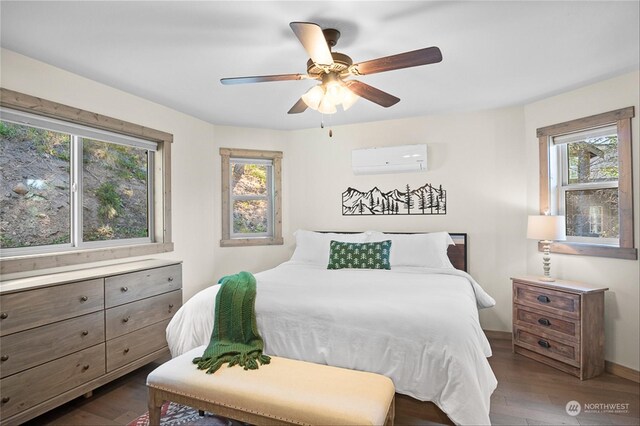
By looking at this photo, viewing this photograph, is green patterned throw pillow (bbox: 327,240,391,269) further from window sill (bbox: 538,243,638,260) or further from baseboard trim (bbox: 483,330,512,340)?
window sill (bbox: 538,243,638,260)

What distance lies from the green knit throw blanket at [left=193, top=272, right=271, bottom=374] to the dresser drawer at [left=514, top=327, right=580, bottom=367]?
2.44 m

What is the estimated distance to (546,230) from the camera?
9.34ft

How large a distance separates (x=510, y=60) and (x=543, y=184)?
1.46 meters

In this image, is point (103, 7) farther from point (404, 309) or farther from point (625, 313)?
point (625, 313)

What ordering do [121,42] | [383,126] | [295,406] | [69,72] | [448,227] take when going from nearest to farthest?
[295,406] → [121,42] → [69,72] → [448,227] → [383,126]

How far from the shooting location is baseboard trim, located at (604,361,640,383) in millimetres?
2496

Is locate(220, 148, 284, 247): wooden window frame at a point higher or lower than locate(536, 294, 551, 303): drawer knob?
higher

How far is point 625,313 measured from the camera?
8.52 feet

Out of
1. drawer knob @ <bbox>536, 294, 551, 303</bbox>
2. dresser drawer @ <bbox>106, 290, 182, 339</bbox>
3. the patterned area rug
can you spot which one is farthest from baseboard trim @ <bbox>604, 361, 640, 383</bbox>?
dresser drawer @ <bbox>106, 290, 182, 339</bbox>

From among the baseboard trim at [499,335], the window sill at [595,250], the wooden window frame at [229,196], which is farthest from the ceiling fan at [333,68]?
the baseboard trim at [499,335]

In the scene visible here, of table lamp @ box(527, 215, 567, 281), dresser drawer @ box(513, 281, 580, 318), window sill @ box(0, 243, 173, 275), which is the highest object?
table lamp @ box(527, 215, 567, 281)

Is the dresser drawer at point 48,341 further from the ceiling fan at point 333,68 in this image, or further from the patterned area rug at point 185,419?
the ceiling fan at point 333,68

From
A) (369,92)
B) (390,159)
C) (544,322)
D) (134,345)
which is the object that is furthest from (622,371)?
(134,345)

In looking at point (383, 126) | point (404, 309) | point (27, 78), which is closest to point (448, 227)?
point (383, 126)
